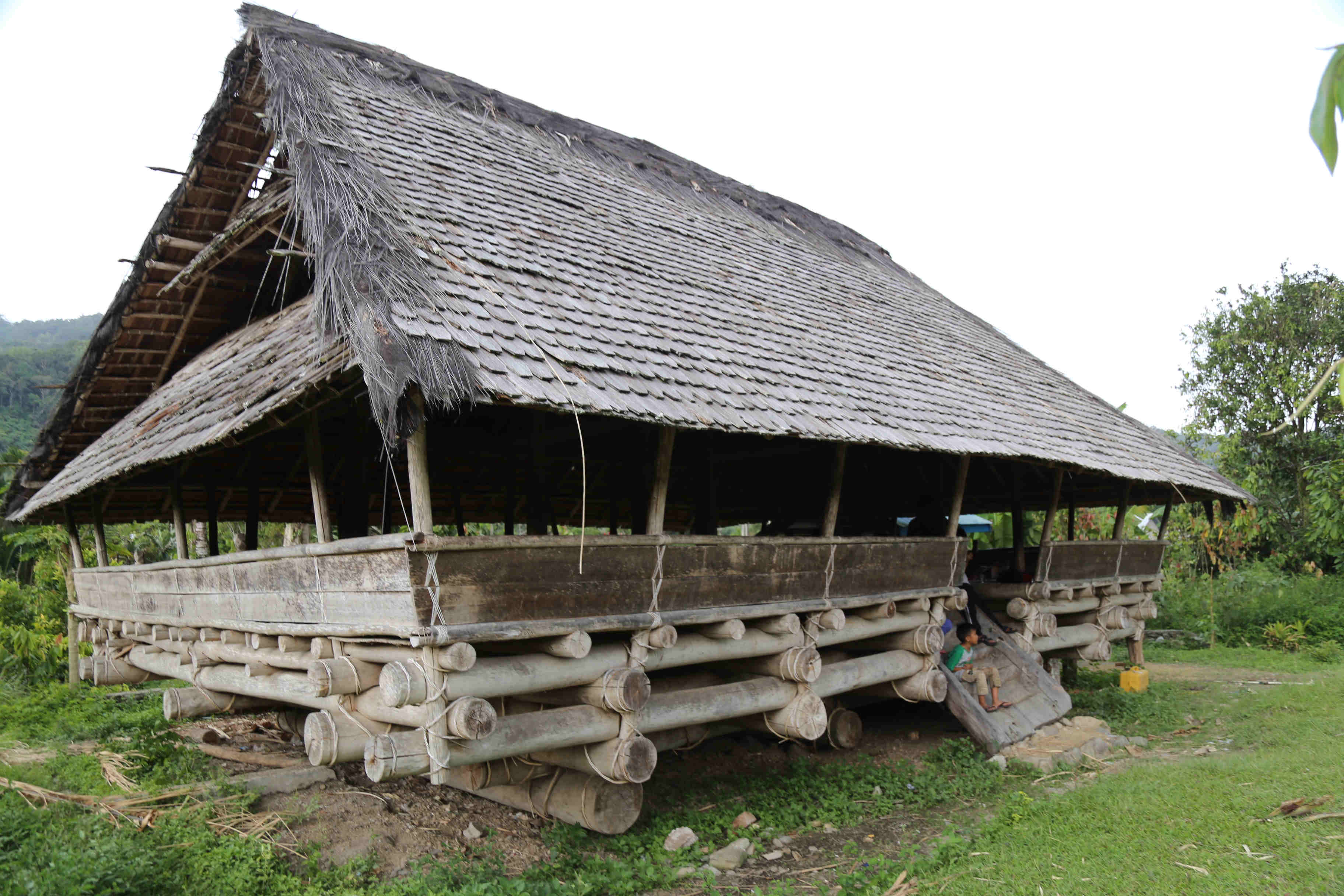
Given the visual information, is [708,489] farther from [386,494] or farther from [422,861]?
[422,861]

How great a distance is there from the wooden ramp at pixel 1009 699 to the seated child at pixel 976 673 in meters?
0.06

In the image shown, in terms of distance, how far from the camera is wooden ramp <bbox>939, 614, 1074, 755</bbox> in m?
7.54

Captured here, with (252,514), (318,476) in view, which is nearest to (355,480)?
(252,514)

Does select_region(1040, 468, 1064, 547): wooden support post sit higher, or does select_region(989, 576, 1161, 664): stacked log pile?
select_region(1040, 468, 1064, 547): wooden support post

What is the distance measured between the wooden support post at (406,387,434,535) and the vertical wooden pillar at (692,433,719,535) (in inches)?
136

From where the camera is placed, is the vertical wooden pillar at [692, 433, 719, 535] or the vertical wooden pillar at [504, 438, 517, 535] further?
the vertical wooden pillar at [692, 433, 719, 535]

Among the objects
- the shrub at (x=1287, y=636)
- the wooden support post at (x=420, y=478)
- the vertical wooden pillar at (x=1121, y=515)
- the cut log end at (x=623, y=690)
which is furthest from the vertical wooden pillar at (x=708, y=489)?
the shrub at (x=1287, y=636)

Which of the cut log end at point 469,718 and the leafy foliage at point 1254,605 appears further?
the leafy foliage at point 1254,605

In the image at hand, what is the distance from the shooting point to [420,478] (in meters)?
4.27

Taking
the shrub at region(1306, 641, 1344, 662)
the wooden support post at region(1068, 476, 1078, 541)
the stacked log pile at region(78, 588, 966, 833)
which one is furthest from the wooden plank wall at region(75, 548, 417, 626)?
the shrub at region(1306, 641, 1344, 662)

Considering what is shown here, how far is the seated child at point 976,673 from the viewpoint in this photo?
7859mm

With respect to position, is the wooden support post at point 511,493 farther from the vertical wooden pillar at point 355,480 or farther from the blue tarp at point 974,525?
the blue tarp at point 974,525

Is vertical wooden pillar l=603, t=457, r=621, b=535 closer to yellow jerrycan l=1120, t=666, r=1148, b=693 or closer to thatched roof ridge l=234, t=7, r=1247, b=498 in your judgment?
thatched roof ridge l=234, t=7, r=1247, b=498

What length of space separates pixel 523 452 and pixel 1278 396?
52.0 feet
